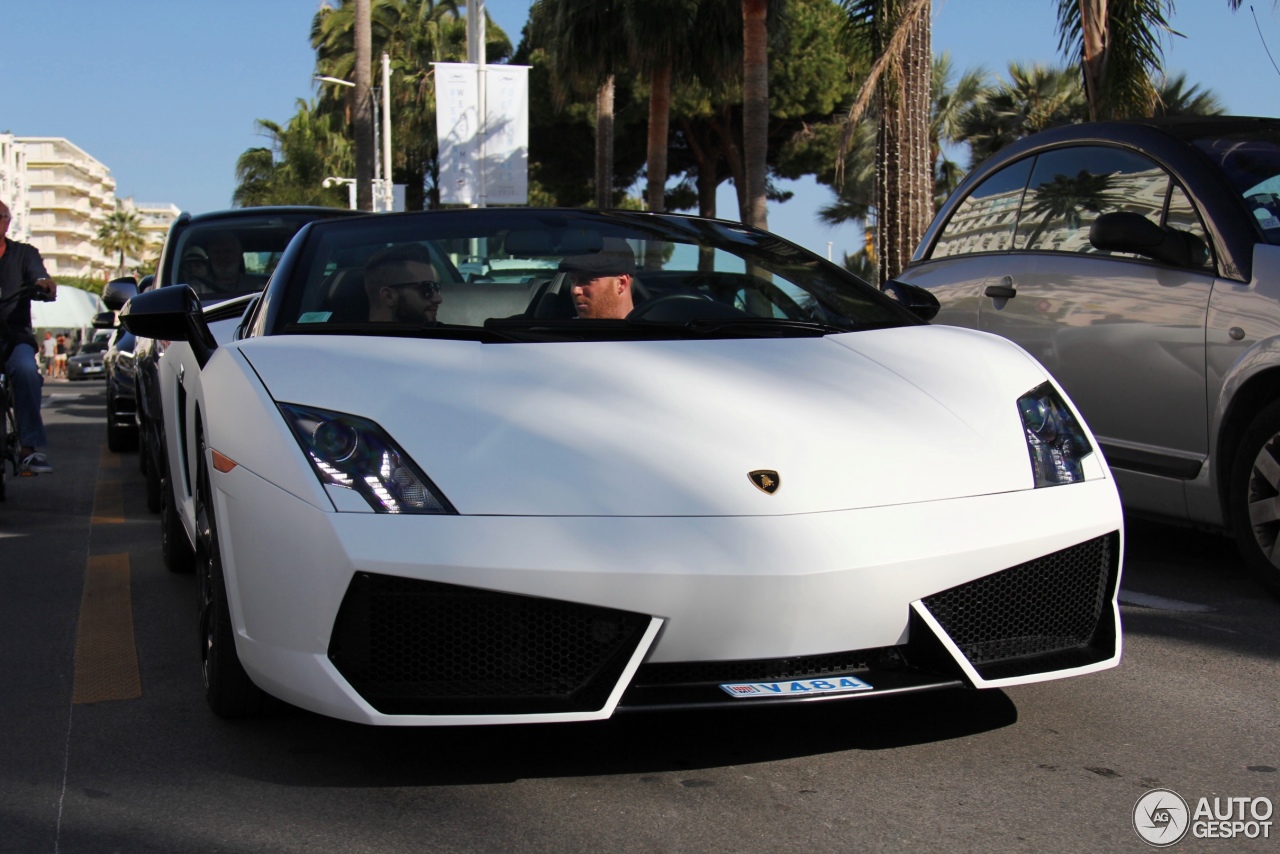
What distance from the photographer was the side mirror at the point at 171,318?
4.30 m

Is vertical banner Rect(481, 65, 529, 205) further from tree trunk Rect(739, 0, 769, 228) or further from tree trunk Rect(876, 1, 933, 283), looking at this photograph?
tree trunk Rect(876, 1, 933, 283)

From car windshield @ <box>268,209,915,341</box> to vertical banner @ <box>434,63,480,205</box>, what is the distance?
20.8 meters

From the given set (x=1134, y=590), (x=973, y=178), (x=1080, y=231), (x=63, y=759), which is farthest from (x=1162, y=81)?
(x=63, y=759)

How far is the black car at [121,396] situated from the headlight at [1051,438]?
758 cm

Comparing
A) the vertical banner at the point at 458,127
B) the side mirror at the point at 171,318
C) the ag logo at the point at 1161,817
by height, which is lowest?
the ag logo at the point at 1161,817

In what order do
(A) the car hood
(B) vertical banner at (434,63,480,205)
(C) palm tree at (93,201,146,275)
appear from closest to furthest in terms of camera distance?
(A) the car hood < (B) vertical banner at (434,63,480,205) < (C) palm tree at (93,201,146,275)

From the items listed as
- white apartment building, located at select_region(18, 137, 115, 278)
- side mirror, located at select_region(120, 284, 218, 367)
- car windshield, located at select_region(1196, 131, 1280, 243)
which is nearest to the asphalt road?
side mirror, located at select_region(120, 284, 218, 367)

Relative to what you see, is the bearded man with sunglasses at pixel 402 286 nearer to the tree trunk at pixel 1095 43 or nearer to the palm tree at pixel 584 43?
the tree trunk at pixel 1095 43

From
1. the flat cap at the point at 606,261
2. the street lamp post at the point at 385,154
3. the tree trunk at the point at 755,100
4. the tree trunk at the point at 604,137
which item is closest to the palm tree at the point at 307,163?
the street lamp post at the point at 385,154

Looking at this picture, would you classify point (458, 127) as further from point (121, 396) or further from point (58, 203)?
point (58, 203)

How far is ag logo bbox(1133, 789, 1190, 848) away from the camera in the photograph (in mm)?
2742

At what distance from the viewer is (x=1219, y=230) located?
5125 millimetres

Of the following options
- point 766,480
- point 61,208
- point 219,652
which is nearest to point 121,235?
point 61,208

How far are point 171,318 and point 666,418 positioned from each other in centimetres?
204
